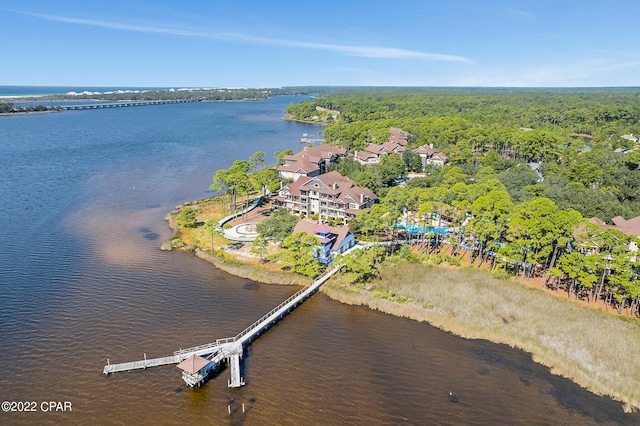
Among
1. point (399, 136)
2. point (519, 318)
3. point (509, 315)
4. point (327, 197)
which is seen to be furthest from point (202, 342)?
point (399, 136)

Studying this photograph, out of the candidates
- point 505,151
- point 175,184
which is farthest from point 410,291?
point 505,151

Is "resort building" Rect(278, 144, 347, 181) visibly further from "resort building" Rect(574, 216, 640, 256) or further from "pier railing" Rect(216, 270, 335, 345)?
"resort building" Rect(574, 216, 640, 256)

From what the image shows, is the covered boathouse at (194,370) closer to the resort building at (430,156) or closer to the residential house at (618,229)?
the residential house at (618,229)

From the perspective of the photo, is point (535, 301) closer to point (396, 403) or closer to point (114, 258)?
point (396, 403)

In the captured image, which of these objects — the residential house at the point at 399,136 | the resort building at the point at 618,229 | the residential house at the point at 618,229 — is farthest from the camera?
the residential house at the point at 399,136

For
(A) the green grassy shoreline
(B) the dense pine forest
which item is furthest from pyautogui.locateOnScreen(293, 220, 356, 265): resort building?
(A) the green grassy shoreline

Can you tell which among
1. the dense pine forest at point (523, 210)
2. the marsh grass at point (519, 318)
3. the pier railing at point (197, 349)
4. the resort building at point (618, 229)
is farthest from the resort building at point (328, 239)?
the resort building at point (618, 229)
